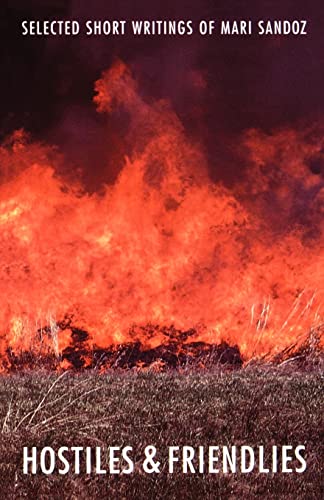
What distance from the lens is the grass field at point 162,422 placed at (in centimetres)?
650

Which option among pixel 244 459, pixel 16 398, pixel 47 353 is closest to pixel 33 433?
pixel 16 398

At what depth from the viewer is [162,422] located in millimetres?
7699

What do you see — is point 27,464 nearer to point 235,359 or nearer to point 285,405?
point 285,405

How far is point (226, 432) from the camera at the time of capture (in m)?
7.55

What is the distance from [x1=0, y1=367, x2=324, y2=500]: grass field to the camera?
21.3ft

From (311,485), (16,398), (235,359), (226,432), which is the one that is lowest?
(311,485)

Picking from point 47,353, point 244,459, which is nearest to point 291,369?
point 47,353

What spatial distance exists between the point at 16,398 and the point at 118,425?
1525 mm

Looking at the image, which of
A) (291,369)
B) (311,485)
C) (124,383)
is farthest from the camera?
(291,369)

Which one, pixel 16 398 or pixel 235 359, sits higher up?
pixel 235 359

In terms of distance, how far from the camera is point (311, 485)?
664 centimetres

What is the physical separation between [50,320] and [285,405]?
3.75 metres

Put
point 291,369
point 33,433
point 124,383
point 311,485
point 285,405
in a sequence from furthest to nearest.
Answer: point 291,369
point 124,383
point 285,405
point 33,433
point 311,485

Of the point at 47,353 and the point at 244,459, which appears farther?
the point at 47,353
